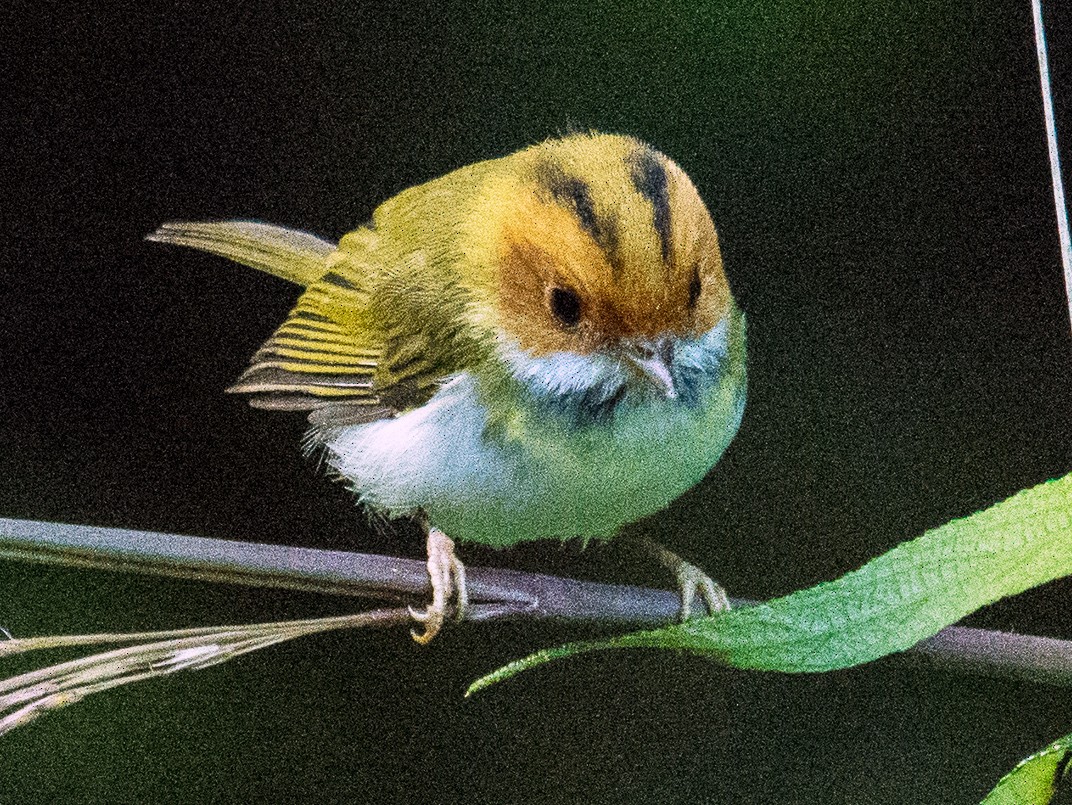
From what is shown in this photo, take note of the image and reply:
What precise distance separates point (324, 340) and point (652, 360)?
569 mm

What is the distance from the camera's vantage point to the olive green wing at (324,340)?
60.6 inches

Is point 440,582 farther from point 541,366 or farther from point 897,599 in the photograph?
point 897,599

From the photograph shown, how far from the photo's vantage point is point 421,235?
1654 millimetres

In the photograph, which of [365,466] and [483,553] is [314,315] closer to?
[365,466]

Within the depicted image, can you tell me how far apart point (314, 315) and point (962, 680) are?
3.37 feet

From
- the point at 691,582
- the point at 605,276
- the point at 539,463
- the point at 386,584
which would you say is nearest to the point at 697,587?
the point at 691,582

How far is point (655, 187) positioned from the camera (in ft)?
4.07

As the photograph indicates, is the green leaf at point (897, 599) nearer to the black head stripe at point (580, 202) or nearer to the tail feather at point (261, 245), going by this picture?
the black head stripe at point (580, 202)

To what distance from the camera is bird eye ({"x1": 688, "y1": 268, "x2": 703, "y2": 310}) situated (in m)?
1.28

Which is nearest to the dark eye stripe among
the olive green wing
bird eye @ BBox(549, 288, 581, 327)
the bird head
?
the bird head

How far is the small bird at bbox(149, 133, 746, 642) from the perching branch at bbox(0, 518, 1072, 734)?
10.3 inches

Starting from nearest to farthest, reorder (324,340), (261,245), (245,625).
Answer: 1. (245,625)
2. (324,340)
3. (261,245)

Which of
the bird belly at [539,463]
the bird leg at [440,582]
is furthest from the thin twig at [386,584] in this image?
the bird belly at [539,463]

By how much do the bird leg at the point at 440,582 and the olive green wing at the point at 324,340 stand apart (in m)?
0.17
